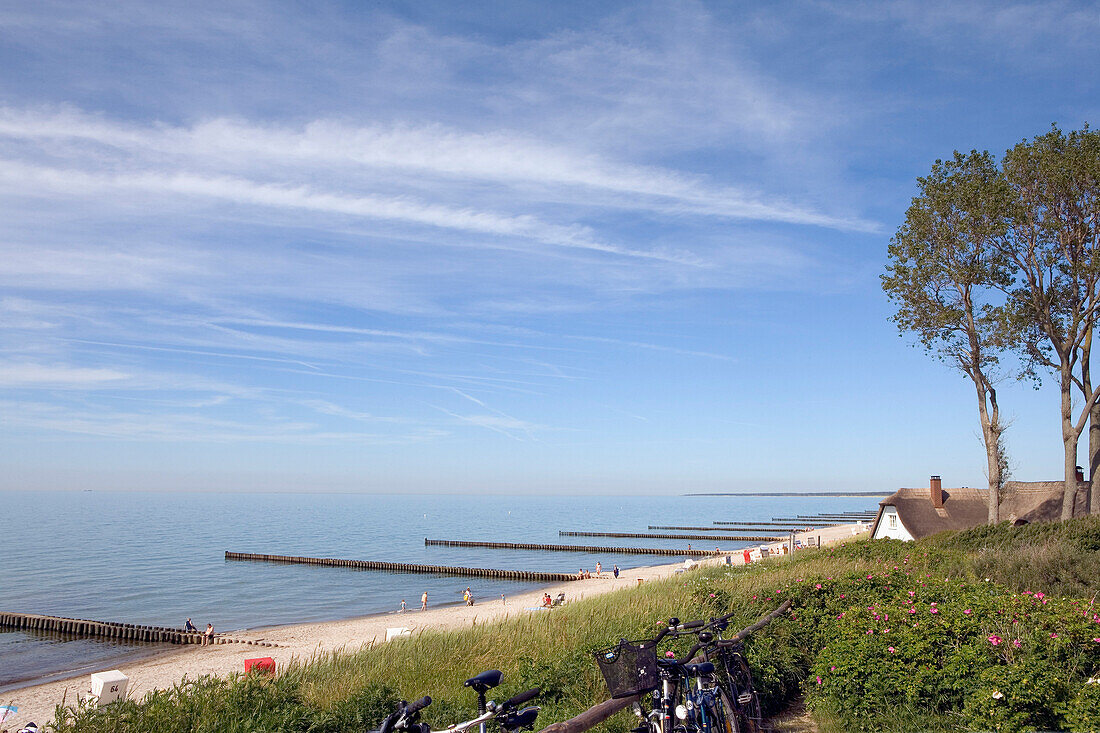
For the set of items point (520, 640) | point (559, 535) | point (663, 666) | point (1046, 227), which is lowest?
point (559, 535)

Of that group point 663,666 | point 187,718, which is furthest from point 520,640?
point 663,666

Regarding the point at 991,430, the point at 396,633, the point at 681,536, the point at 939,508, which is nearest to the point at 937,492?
the point at 939,508

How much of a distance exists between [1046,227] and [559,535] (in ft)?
272

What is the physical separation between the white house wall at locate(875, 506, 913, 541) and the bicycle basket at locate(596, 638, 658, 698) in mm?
36187

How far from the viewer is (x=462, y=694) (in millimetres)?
7098

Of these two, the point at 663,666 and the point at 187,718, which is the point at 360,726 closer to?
the point at 187,718

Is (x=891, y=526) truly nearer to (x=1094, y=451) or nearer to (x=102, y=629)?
(x=1094, y=451)

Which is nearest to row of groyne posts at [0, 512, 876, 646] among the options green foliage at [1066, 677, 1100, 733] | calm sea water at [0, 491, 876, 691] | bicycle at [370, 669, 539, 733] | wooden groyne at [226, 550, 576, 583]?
wooden groyne at [226, 550, 576, 583]

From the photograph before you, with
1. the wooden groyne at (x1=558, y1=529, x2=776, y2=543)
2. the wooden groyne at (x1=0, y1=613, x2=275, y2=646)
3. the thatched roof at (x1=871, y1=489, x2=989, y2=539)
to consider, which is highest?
the thatched roof at (x1=871, y1=489, x2=989, y2=539)

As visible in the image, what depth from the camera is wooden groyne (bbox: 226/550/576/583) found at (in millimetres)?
50875

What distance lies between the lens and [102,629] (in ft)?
106

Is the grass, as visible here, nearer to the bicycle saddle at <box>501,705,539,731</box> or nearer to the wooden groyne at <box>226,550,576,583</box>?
the bicycle saddle at <box>501,705,539,731</box>

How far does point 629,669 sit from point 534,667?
3384 mm

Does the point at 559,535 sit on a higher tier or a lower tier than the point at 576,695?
lower
